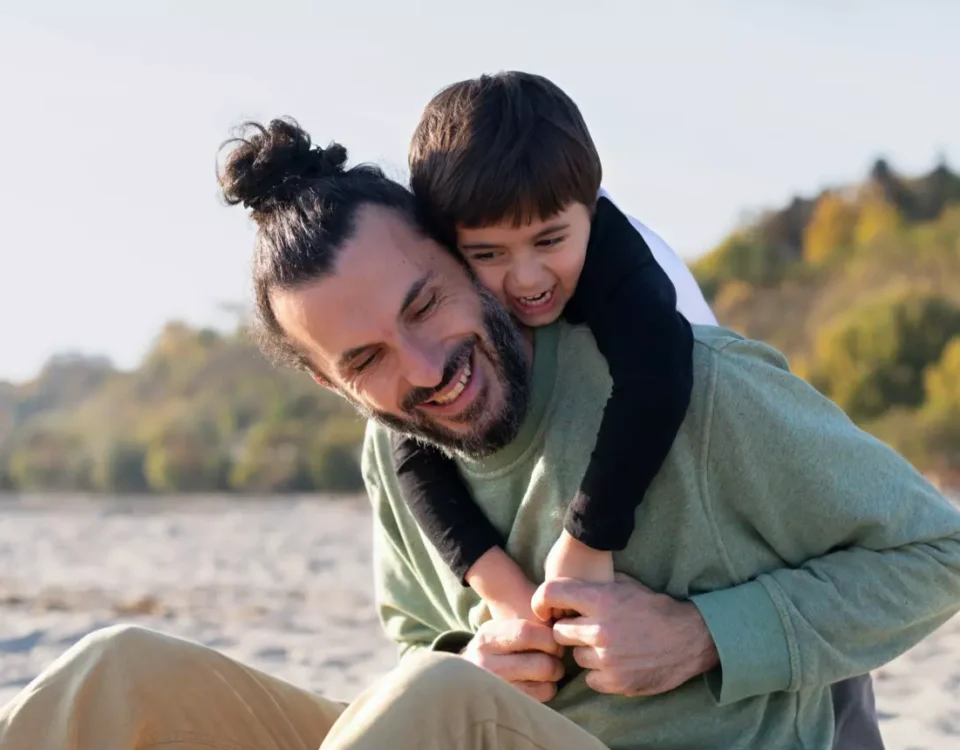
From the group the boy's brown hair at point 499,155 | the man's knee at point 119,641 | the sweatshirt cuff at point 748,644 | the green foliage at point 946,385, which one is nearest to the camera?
the sweatshirt cuff at point 748,644

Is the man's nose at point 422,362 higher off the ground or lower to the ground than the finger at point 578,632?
higher

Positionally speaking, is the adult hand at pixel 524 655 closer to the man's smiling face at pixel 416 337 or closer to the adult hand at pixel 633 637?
the adult hand at pixel 633 637

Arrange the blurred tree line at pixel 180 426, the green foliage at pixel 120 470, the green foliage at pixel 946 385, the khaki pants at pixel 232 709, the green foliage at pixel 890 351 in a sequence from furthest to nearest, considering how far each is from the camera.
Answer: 1. the green foliage at pixel 120 470
2. the blurred tree line at pixel 180 426
3. the green foliage at pixel 890 351
4. the green foliage at pixel 946 385
5. the khaki pants at pixel 232 709

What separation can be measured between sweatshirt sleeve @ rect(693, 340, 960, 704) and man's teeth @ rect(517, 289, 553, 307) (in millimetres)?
359

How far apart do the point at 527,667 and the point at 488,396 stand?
0.42 meters

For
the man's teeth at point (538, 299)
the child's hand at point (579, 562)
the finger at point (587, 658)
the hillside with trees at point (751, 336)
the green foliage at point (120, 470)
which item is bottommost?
the green foliage at point (120, 470)

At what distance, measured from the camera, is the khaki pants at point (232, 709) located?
173cm

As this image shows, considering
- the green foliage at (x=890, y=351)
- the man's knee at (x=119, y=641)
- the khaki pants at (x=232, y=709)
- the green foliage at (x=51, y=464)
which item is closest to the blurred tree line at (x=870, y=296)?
the green foliage at (x=890, y=351)

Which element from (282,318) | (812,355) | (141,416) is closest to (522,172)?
(282,318)

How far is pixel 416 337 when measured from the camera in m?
2.21

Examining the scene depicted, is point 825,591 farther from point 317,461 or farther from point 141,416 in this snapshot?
point 141,416

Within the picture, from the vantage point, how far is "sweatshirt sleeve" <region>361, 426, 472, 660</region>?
8.38ft

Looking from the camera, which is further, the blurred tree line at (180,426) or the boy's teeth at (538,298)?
the blurred tree line at (180,426)

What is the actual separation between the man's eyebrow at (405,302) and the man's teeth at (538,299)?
0.17 m
